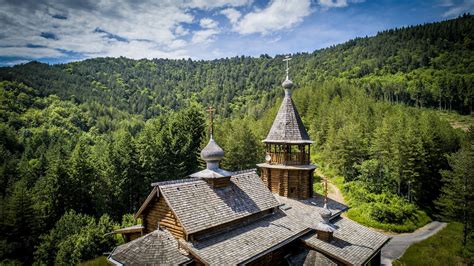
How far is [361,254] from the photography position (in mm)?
13984

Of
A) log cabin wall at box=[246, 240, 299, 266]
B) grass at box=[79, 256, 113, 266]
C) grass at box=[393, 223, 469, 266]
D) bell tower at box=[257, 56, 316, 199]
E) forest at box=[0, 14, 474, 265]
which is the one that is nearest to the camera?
log cabin wall at box=[246, 240, 299, 266]

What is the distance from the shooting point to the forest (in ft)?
93.1

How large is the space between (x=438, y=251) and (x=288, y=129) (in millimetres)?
17923

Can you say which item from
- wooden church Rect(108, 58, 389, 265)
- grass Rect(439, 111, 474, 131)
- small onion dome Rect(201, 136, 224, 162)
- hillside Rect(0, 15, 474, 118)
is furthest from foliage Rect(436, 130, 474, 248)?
hillside Rect(0, 15, 474, 118)

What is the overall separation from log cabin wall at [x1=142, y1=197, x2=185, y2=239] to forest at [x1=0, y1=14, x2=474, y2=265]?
42.9ft

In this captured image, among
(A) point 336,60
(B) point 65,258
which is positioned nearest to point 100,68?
(A) point 336,60

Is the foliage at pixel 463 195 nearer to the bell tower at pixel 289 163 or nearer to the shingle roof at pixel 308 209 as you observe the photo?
the shingle roof at pixel 308 209

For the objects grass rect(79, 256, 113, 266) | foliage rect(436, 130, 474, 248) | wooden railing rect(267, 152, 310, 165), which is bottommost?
grass rect(79, 256, 113, 266)

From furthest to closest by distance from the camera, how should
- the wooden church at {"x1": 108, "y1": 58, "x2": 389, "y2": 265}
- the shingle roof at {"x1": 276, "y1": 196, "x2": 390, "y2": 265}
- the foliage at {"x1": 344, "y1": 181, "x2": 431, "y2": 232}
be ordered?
the foliage at {"x1": 344, "y1": 181, "x2": 431, "y2": 232}, the shingle roof at {"x1": 276, "y1": 196, "x2": 390, "y2": 265}, the wooden church at {"x1": 108, "y1": 58, "x2": 389, "y2": 265}

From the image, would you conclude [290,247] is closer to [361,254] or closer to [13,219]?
[361,254]

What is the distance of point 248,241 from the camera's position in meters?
12.6

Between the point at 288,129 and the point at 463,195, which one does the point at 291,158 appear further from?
the point at 463,195

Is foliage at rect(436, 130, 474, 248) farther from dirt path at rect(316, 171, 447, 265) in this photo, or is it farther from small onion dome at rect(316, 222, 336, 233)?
small onion dome at rect(316, 222, 336, 233)

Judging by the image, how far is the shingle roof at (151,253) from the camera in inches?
418
